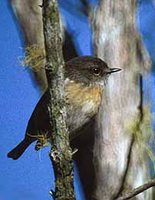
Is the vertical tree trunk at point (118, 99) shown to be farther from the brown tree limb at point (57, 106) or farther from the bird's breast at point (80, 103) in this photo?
the brown tree limb at point (57, 106)

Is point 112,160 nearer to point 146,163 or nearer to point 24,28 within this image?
point 146,163

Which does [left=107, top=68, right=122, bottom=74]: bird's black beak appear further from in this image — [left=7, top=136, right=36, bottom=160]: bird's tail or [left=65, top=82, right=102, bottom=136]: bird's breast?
[left=7, top=136, right=36, bottom=160]: bird's tail

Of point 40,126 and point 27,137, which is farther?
point 27,137

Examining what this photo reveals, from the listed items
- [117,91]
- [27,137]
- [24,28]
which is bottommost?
[27,137]

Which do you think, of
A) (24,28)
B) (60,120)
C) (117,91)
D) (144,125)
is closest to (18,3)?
(24,28)

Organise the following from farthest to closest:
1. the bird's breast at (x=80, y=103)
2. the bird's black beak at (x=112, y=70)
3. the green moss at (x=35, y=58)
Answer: the bird's black beak at (x=112, y=70), the bird's breast at (x=80, y=103), the green moss at (x=35, y=58)

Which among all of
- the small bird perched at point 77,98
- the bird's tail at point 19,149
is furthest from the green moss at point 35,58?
the bird's tail at point 19,149
